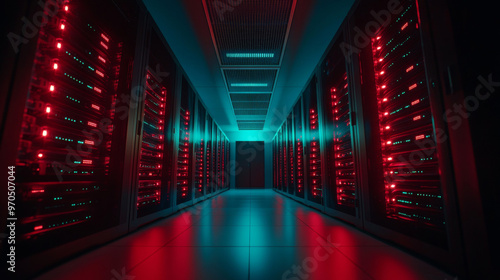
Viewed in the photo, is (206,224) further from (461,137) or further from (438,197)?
(461,137)

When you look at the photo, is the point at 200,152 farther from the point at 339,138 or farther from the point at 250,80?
the point at 339,138

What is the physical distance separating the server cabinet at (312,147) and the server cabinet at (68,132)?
2.82 metres

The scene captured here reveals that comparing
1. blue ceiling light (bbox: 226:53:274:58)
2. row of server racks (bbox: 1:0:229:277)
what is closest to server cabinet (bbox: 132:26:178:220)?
row of server racks (bbox: 1:0:229:277)

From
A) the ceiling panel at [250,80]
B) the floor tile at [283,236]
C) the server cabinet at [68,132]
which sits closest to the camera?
the server cabinet at [68,132]

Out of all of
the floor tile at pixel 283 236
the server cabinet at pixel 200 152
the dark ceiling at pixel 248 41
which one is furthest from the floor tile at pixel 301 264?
the server cabinet at pixel 200 152

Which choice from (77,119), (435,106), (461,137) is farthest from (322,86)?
(77,119)

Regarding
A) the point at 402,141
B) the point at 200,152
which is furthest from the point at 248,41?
the point at 200,152

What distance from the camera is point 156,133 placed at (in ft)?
8.46

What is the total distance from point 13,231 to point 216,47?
9.46 ft

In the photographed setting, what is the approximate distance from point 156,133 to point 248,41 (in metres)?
1.89

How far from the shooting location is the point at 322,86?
3.04 m

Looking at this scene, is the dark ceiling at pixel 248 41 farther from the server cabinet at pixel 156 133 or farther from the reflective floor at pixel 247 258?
the reflective floor at pixel 247 258

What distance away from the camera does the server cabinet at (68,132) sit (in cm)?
100

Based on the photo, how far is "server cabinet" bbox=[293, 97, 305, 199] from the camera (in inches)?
172
